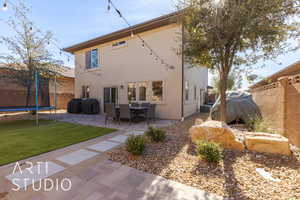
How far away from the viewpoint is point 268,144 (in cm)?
303

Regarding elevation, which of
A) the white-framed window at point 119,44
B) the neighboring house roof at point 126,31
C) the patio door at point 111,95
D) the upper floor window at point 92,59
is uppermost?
the neighboring house roof at point 126,31

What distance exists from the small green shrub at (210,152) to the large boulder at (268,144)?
1191mm

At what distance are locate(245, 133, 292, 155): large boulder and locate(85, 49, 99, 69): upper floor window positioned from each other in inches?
439

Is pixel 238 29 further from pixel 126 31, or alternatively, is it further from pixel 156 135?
pixel 126 31

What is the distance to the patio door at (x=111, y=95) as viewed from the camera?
1006 cm

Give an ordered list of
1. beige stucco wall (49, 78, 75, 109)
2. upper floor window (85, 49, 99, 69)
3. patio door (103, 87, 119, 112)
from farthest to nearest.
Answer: beige stucco wall (49, 78, 75, 109) < upper floor window (85, 49, 99, 69) < patio door (103, 87, 119, 112)

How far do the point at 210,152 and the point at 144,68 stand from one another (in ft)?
23.0

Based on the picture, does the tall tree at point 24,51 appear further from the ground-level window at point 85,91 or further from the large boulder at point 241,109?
the large boulder at point 241,109

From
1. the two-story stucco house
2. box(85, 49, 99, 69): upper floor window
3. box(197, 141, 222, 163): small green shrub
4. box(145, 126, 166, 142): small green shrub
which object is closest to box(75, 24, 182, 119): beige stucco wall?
the two-story stucco house

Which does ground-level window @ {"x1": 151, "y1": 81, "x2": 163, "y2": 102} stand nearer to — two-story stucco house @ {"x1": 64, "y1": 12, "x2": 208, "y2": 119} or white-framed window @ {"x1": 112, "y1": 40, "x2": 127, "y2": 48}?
two-story stucco house @ {"x1": 64, "y1": 12, "x2": 208, "y2": 119}

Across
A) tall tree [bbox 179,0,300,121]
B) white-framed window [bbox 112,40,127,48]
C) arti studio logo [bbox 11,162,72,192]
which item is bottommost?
arti studio logo [bbox 11,162,72,192]

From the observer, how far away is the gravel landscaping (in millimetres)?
1967

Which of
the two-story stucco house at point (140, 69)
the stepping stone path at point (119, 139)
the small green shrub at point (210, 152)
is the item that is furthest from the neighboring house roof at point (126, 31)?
the stepping stone path at point (119, 139)

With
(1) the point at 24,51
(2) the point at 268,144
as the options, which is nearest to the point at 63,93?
(1) the point at 24,51
